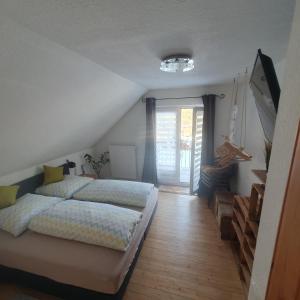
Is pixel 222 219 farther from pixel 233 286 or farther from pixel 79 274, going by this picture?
pixel 79 274

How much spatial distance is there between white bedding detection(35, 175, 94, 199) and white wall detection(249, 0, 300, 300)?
251 cm

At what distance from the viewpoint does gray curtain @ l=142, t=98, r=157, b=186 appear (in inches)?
150

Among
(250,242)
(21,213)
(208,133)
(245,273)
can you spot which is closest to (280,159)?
(250,242)

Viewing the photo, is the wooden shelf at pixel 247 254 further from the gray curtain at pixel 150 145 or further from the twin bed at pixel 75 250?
the gray curtain at pixel 150 145

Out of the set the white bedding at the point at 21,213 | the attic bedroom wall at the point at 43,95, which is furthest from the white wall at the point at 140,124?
the white bedding at the point at 21,213

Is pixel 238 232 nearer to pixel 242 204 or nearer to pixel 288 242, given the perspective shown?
pixel 242 204

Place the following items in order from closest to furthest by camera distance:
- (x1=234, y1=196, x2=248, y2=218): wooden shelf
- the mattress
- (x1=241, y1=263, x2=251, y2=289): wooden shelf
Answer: the mattress, (x1=241, y1=263, x2=251, y2=289): wooden shelf, (x1=234, y1=196, x2=248, y2=218): wooden shelf

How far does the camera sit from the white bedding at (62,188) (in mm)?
2641

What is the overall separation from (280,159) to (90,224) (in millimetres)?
1754

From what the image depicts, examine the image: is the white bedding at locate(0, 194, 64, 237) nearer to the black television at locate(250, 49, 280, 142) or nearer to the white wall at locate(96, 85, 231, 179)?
the white wall at locate(96, 85, 231, 179)

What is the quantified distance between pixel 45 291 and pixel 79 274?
1.63 feet

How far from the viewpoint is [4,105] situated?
1.50 meters

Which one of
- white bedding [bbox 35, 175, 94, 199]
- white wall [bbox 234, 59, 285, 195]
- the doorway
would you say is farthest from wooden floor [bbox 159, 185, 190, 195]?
white bedding [bbox 35, 175, 94, 199]

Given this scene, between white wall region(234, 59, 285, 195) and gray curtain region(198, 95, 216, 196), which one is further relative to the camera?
gray curtain region(198, 95, 216, 196)
